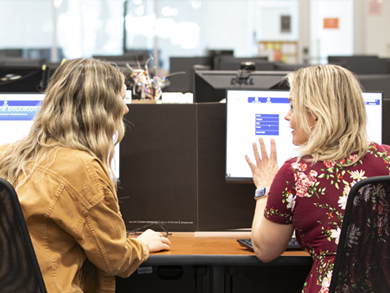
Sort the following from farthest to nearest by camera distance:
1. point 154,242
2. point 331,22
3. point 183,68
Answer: point 331,22, point 183,68, point 154,242

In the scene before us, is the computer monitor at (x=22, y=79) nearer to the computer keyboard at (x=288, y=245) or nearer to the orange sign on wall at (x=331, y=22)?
the computer keyboard at (x=288, y=245)

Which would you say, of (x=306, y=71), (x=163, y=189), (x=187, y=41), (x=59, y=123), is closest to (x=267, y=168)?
(x=306, y=71)

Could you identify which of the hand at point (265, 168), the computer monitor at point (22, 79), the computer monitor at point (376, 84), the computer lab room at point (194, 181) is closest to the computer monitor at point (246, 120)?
the computer lab room at point (194, 181)

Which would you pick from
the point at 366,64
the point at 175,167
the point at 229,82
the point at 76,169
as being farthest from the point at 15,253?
the point at 366,64

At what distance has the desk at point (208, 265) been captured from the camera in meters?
1.47

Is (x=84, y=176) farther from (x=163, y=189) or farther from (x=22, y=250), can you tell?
(x=163, y=189)

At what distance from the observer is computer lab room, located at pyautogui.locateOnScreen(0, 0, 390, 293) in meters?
1.21

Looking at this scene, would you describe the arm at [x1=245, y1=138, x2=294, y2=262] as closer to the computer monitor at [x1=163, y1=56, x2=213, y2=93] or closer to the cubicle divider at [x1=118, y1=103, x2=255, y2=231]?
the cubicle divider at [x1=118, y1=103, x2=255, y2=231]

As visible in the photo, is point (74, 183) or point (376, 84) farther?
point (376, 84)

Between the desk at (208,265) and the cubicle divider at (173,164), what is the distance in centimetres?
13

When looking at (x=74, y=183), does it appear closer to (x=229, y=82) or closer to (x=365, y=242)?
(x=365, y=242)

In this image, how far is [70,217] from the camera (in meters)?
1.23

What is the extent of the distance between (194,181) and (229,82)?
0.64 m

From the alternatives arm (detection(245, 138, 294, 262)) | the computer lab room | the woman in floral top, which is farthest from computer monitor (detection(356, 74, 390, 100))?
arm (detection(245, 138, 294, 262))
